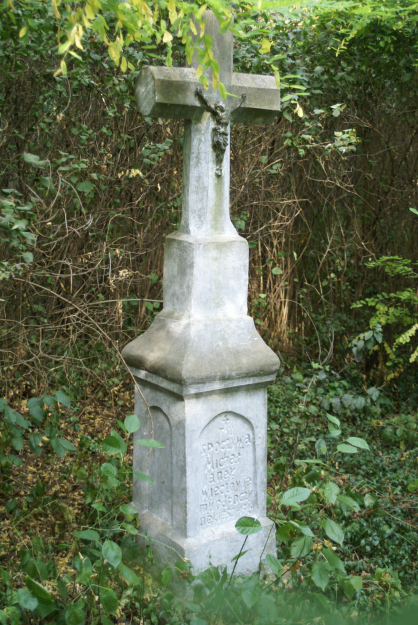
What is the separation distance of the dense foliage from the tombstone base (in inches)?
3.4

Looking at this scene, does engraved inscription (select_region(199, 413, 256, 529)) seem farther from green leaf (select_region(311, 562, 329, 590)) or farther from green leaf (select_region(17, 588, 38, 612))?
green leaf (select_region(17, 588, 38, 612))

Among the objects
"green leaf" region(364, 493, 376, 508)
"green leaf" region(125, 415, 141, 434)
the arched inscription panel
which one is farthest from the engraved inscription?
"green leaf" region(364, 493, 376, 508)

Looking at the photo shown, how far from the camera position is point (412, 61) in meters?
5.18

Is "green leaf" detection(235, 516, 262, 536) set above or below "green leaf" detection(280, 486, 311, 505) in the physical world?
below

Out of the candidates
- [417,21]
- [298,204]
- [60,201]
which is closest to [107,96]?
[60,201]

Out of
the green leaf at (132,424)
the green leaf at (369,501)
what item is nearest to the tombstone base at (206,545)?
the green leaf at (132,424)

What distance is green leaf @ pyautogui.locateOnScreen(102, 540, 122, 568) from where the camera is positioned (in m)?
2.23

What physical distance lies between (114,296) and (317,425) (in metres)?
1.94

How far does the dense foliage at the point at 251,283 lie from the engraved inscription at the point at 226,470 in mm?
321

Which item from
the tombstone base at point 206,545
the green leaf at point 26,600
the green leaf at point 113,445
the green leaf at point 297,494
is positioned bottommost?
the tombstone base at point 206,545

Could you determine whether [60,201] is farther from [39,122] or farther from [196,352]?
[196,352]

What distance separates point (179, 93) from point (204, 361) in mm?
1189

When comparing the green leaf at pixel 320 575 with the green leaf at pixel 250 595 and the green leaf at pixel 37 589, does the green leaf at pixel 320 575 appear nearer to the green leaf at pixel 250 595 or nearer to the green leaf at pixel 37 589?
the green leaf at pixel 250 595

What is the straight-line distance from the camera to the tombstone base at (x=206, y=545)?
2828mm
